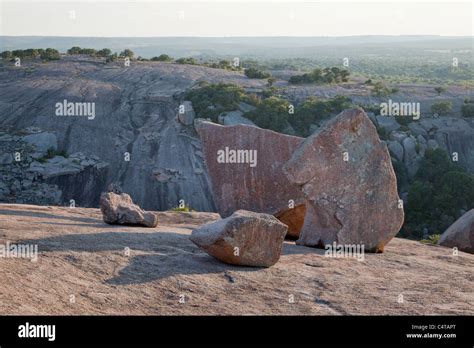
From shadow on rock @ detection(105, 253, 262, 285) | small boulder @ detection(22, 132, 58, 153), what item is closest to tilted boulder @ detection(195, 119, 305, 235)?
shadow on rock @ detection(105, 253, 262, 285)

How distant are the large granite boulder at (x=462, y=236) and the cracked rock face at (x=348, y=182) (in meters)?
2.95

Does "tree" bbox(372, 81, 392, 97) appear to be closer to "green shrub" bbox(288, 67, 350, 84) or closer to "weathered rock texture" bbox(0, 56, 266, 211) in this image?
"green shrub" bbox(288, 67, 350, 84)

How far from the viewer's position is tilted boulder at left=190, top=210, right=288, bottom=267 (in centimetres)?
802

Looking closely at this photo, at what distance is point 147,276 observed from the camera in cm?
733

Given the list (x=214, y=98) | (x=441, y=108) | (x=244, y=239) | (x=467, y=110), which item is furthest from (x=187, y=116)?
(x=244, y=239)

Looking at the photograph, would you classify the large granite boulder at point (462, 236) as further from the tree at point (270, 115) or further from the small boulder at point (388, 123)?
the small boulder at point (388, 123)

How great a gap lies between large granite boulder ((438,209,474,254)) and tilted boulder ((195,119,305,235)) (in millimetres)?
3085

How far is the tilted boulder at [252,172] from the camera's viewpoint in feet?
39.1

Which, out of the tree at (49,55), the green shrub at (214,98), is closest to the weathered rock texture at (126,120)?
the green shrub at (214,98)

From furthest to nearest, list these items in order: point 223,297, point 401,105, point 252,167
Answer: point 401,105
point 252,167
point 223,297

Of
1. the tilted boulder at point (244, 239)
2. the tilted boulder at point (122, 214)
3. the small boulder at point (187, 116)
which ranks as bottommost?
the small boulder at point (187, 116)
